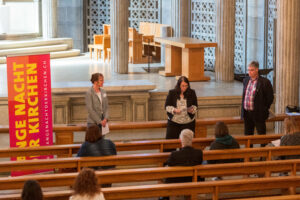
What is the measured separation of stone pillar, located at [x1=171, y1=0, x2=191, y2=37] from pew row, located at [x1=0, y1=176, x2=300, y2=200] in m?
9.92

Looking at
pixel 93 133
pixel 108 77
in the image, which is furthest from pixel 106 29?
pixel 93 133

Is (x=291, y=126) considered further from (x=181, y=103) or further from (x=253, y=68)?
(x=181, y=103)

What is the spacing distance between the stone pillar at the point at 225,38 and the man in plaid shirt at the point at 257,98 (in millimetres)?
4899

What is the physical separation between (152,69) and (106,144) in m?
8.75

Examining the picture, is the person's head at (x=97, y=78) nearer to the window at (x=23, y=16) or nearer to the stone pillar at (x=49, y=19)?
the stone pillar at (x=49, y=19)

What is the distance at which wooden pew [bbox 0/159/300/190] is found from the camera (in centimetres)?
661

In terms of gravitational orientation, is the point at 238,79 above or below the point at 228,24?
below

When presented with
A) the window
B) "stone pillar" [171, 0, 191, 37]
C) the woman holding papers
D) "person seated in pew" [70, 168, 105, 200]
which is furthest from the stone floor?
"person seated in pew" [70, 168, 105, 200]

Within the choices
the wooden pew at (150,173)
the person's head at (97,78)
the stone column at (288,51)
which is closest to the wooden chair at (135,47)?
the stone column at (288,51)

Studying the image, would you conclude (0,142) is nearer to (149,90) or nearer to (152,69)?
(149,90)

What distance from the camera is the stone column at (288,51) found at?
10.4 meters

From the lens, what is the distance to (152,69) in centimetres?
1608

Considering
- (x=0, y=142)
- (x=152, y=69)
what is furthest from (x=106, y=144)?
(x=152, y=69)

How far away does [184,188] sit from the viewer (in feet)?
21.2
